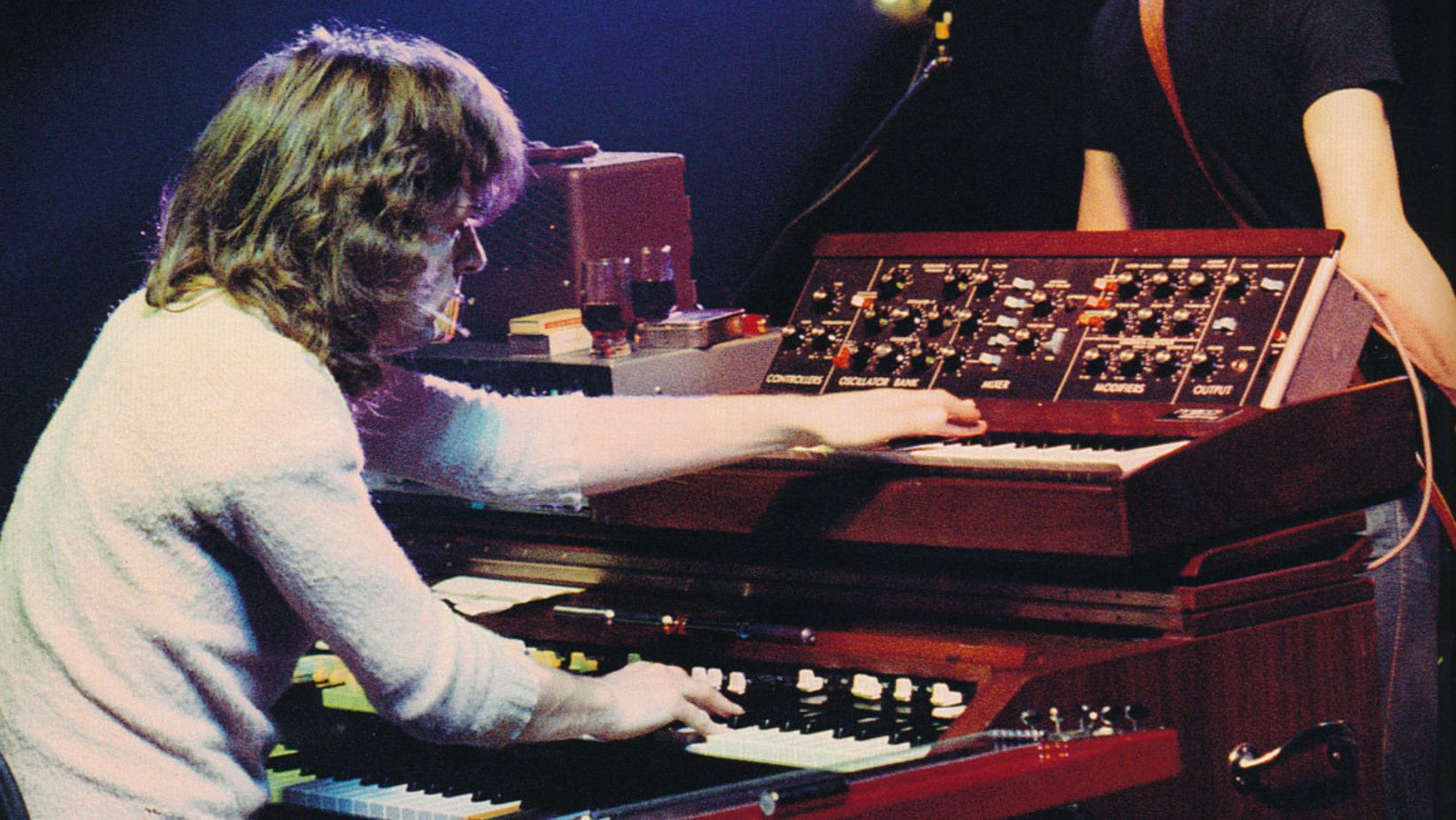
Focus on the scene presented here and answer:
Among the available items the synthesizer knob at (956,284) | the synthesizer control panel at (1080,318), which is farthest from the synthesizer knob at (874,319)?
the synthesizer knob at (956,284)

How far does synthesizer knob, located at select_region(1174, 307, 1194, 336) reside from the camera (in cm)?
236

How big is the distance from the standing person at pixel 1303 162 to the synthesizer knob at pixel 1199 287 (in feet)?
0.69

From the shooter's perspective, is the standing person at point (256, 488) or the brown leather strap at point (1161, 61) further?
the brown leather strap at point (1161, 61)

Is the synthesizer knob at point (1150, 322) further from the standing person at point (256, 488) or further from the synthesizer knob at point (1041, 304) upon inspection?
the standing person at point (256, 488)

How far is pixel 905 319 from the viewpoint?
Answer: 262cm

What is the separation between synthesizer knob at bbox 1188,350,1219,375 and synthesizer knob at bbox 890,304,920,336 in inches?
19.1

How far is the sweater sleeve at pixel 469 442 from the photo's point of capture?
229 centimetres

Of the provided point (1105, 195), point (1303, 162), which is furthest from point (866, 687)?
point (1105, 195)

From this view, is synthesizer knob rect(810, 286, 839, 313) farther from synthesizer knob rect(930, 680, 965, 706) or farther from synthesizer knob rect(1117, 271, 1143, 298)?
synthesizer knob rect(930, 680, 965, 706)

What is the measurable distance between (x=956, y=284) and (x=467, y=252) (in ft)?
3.10

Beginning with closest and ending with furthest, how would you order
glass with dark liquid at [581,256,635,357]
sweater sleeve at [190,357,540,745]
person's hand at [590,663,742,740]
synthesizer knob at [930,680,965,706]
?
sweater sleeve at [190,357,540,745] → person's hand at [590,663,742,740] → synthesizer knob at [930,680,965,706] → glass with dark liquid at [581,256,635,357]

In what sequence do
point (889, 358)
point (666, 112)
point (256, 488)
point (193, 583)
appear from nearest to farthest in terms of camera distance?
point (256, 488) → point (193, 583) → point (889, 358) → point (666, 112)

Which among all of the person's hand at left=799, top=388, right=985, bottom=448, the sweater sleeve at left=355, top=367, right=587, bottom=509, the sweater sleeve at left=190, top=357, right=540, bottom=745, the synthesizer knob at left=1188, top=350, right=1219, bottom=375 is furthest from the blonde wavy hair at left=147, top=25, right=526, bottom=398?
the synthesizer knob at left=1188, top=350, right=1219, bottom=375

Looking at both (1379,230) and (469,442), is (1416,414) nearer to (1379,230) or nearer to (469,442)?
(1379,230)
